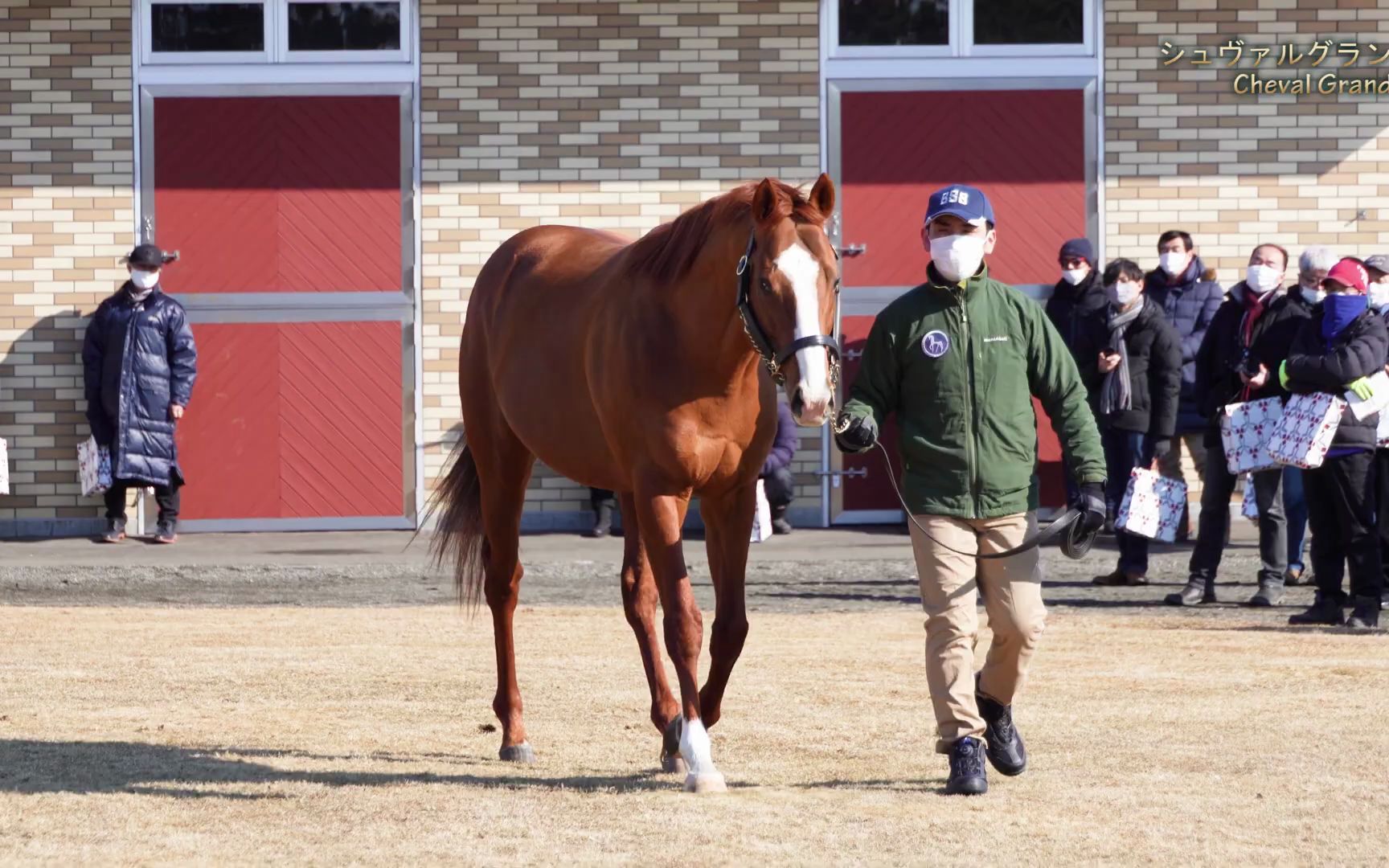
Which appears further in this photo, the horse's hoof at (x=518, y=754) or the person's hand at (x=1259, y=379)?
the person's hand at (x=1259, y=379)

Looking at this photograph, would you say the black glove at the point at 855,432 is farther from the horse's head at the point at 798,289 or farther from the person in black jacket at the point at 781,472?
the person in black jacket at the point at 781,472

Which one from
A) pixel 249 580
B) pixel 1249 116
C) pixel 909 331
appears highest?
pixel 1249 116

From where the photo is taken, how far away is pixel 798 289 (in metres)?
6.08

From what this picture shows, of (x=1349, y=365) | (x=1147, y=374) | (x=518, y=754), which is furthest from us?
(x=1147, y=374)

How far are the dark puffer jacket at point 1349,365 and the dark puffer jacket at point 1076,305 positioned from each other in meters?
2.43

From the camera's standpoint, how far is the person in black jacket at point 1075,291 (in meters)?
13.6

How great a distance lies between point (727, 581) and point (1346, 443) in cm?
510

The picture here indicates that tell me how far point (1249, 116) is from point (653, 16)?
4.64 m

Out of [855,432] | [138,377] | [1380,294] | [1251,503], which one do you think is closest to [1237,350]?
[1380,294]

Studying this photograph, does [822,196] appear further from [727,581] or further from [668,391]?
[727,581]

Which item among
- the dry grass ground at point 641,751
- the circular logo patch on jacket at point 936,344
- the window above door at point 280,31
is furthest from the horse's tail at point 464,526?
the window above door at point 280,31

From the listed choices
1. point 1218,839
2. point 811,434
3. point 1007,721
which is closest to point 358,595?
point 811,434

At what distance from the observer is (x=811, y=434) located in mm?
16047

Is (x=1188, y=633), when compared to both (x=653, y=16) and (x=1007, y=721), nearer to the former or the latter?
(x=1007, y=721)
